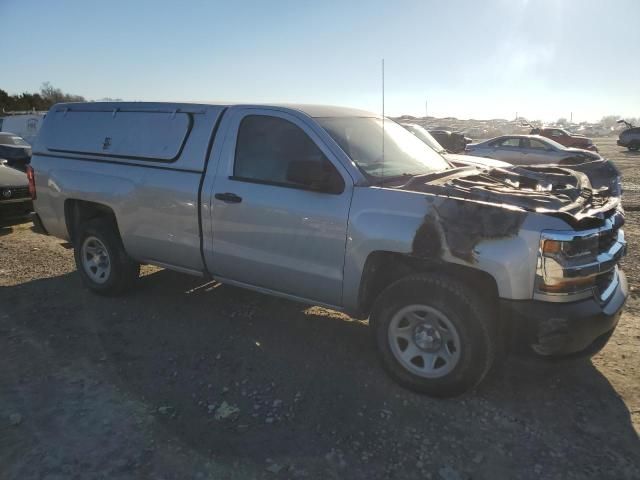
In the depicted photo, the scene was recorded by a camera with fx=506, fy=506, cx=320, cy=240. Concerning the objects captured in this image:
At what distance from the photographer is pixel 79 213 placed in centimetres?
540

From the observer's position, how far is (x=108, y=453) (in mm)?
2883

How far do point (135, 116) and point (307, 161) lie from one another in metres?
2.26

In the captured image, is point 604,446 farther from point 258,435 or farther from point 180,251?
point 180,251

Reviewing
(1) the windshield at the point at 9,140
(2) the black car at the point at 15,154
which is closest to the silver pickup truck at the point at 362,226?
(2) the black car at the point at 15,154

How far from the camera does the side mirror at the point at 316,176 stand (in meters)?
3.58

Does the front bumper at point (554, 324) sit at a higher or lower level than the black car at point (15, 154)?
lower

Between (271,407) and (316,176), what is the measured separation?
161 centimetres

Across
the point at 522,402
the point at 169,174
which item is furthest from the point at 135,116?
the point at 522,402

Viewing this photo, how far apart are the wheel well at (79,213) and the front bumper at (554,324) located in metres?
4.00

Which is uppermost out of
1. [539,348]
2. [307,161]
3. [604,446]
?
[307,161]

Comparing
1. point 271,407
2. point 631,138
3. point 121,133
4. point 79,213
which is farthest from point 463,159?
point 631,138

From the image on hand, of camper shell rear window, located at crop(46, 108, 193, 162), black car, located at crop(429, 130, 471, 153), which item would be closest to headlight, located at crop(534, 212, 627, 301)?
camper shell rear window, located at crop(46, 108, 193, 162)

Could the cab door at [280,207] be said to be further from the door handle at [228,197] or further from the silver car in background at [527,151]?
the silver car in background at [527,151]

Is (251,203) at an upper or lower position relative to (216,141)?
lower
